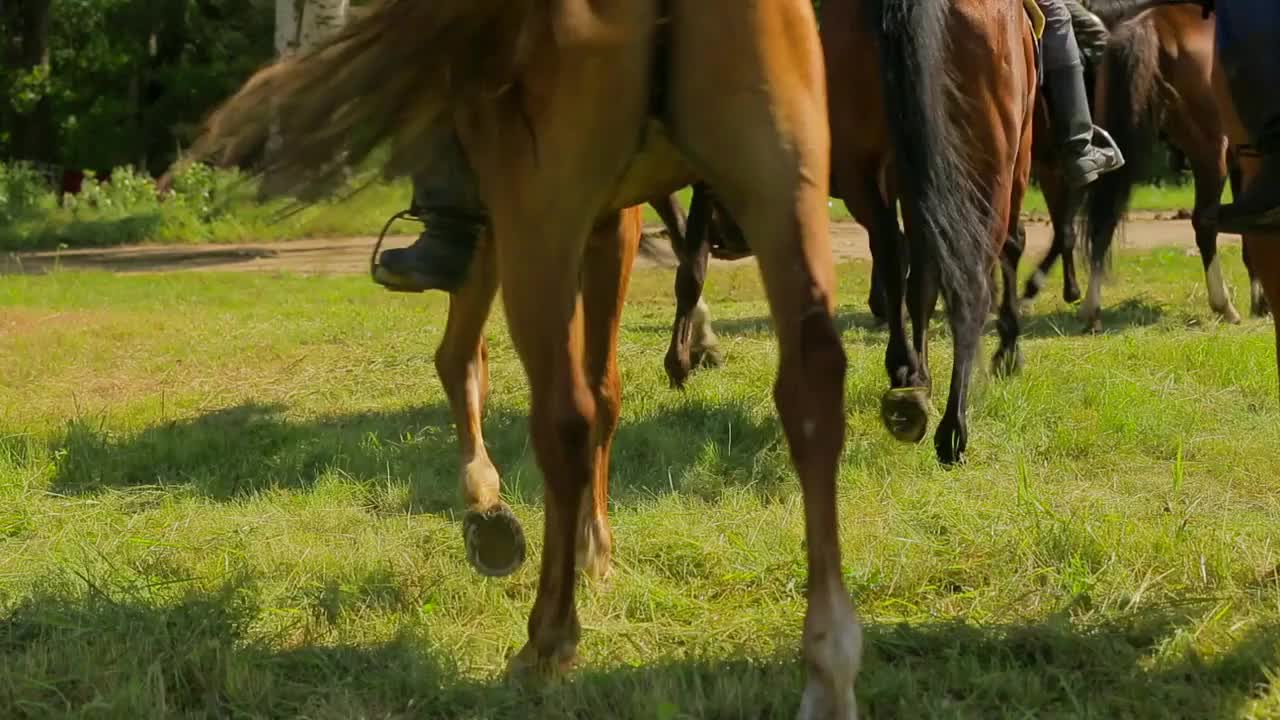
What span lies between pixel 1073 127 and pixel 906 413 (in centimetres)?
280

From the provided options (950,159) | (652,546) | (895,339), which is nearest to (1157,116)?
(895,339)

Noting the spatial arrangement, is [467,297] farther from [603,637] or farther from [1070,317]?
[1070,317]

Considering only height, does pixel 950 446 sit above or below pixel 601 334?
below

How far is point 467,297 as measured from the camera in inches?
178

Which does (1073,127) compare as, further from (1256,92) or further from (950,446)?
(1256,92)

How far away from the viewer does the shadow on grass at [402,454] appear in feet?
17.4

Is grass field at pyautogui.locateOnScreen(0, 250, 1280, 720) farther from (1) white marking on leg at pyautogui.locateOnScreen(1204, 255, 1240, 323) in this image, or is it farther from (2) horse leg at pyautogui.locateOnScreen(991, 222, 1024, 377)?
(1) white marking on leg at pyautogui.locateOnScreen(1204, 255, 1240, 323)

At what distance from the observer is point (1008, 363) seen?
7168 mm

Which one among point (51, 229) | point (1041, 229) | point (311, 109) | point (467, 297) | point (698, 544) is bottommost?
point (51, 229)

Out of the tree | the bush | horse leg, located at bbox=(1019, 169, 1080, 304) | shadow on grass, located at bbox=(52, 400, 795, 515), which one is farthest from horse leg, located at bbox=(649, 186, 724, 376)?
the tree

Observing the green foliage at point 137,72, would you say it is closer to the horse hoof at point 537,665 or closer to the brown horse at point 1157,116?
the brown horse at point 1157,116

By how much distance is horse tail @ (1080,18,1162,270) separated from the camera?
Answer: 30.5ft

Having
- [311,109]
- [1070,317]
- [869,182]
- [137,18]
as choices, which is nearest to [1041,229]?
[1070,317]

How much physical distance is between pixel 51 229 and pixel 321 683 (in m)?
16.8
